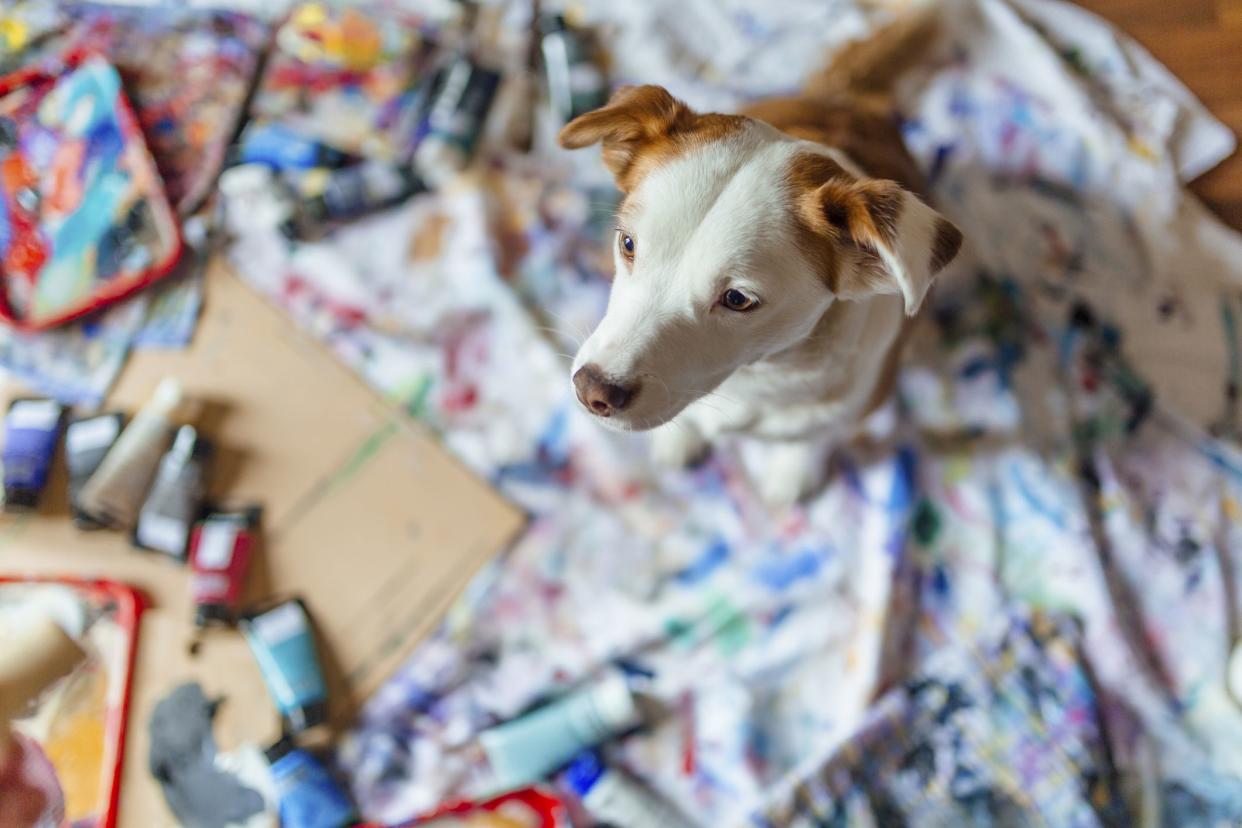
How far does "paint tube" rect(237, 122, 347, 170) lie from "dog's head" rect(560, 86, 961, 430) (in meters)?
1.10

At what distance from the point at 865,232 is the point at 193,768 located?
1.46 meters

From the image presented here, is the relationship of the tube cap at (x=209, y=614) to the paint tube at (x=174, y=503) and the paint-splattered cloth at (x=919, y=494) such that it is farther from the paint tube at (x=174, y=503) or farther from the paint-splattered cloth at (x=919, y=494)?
the paint-splattered cloth at (x=919, y=494)

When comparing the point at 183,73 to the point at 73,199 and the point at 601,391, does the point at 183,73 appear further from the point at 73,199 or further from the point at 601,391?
the point at 601,391

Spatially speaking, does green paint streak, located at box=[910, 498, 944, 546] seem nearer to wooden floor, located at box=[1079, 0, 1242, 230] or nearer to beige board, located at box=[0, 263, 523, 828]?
beige board, located at box=[0, 263, 523, 828]

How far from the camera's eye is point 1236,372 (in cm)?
180

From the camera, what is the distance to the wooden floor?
2.05m

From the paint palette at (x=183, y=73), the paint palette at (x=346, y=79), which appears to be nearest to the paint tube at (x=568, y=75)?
the paint palette at (x=346, y=79)

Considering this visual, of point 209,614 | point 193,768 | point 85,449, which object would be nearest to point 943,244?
point 209,614

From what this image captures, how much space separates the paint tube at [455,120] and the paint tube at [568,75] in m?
0.14

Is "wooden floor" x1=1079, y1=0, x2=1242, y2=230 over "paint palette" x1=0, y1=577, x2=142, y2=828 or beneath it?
over

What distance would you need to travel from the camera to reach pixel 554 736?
1551mm

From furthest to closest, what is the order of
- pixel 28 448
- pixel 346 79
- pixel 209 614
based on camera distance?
pixel 346 79 < pixel 28 448 < pixel 209 614

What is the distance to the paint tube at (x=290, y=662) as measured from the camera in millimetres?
1577

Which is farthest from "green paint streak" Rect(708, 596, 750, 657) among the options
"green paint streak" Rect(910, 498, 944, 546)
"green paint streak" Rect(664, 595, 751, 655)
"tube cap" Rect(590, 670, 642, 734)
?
"green paint streak" Rect(910, 498, 944, 546)
